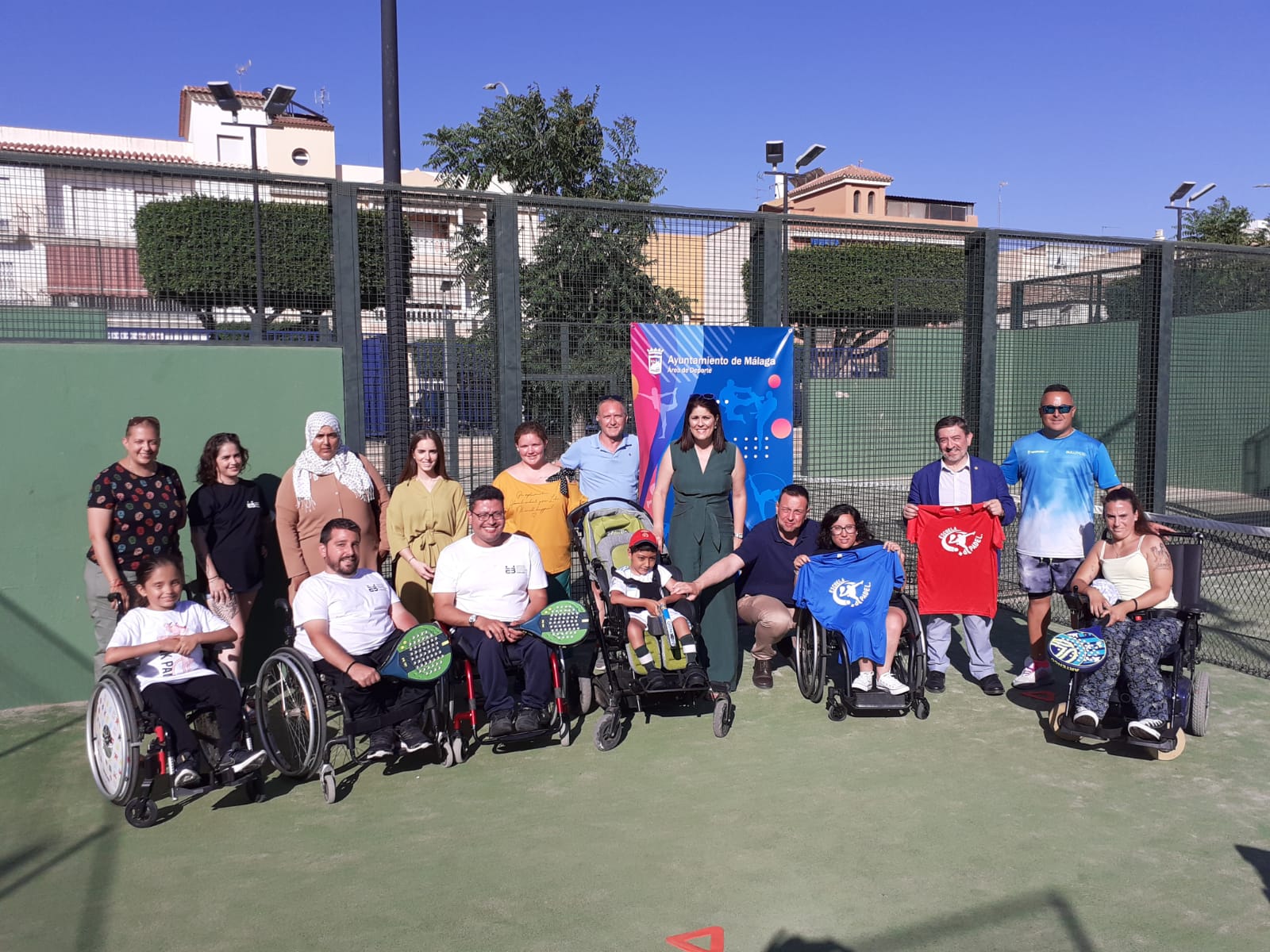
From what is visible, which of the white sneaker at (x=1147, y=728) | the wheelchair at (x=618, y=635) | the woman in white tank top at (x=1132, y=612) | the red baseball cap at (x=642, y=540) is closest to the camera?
the white sneaker at (x=1147, y=728)

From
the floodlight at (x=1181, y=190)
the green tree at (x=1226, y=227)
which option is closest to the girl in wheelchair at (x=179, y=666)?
the floodlight at (x=1181, y=190)

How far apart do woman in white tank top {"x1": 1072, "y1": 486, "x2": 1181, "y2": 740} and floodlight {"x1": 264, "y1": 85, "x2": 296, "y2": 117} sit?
7.49 m

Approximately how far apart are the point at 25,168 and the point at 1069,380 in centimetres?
811

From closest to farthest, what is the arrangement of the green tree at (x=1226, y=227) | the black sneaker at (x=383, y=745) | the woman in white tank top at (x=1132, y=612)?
the black sneaker at (x=383, y=745)
the woman in white tank top at (x=1132, y=612)
the green tree at (x=1226, y=227)

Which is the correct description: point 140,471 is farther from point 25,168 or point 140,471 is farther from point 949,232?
point 949,232

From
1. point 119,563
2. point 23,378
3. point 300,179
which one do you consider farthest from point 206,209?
point 119,563

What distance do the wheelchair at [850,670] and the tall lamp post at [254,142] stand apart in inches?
135

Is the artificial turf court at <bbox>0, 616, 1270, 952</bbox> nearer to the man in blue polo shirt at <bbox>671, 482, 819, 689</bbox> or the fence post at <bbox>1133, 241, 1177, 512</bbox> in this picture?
the man in blue polo shirt at <bbox>671, 482, 819, 689</bbox>

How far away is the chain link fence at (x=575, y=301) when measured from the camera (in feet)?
18.1

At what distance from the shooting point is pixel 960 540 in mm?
5770

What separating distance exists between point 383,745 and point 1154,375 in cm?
647

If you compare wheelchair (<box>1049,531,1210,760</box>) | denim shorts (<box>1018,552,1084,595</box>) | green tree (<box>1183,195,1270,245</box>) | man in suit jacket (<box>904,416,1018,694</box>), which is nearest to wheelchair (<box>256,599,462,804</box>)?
man in suit jacket (<box>904,416,1018,694</box>)

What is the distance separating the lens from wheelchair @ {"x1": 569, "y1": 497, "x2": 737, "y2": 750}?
5047 millimetres

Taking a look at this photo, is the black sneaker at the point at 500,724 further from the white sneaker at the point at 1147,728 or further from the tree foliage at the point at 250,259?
the white sneaker at the point at 1147,728
